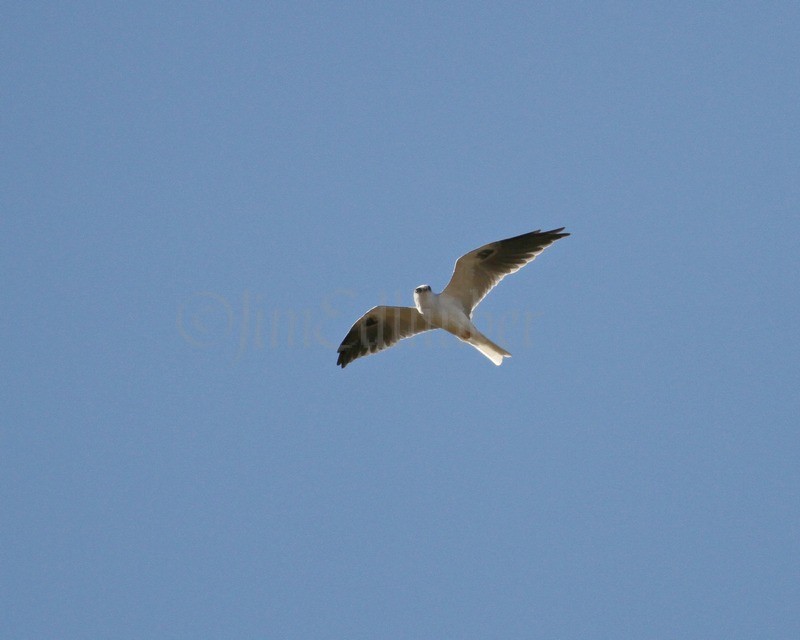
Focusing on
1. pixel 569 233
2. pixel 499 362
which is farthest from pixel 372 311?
pixel 569 233

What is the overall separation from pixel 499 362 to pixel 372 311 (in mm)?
1626

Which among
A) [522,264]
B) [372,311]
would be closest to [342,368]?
[372,311]

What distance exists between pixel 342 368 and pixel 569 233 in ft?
10.4

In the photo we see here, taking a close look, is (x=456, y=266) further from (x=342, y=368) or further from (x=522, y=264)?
(x=342, y=368)

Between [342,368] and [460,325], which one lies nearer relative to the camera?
[460,325]

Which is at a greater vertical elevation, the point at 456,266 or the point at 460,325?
the point at 456,266

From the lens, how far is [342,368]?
445 inches

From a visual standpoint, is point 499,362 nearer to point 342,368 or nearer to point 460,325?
point 460,325

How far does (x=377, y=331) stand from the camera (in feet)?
36.8

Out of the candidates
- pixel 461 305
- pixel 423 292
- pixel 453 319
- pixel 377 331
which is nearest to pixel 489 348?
pixel 453 319

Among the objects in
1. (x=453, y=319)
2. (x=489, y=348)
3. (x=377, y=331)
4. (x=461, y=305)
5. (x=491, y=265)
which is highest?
(x=491, y=265)

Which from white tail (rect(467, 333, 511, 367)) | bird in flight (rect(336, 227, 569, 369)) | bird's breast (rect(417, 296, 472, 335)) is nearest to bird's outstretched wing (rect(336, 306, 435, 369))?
bird in flight (rect(336, 227, 569, 369))

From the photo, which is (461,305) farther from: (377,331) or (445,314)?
(377,331)

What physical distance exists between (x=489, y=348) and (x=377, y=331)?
1.54m
